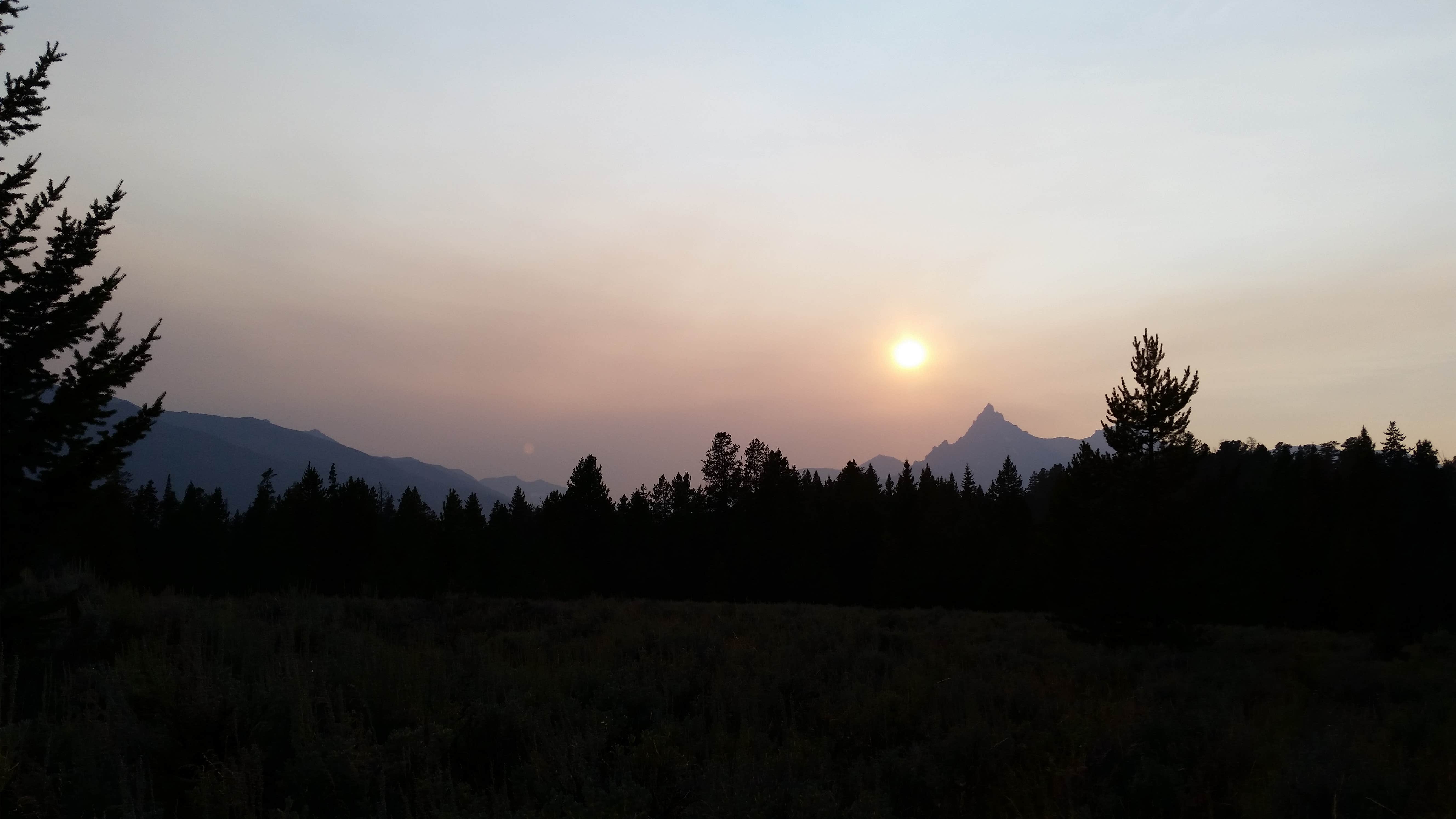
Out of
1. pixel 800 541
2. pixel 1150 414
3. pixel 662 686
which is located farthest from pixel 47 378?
pixel 800 541

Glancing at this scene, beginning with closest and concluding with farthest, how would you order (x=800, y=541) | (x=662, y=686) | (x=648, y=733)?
(x=648, y=733) → (x=662, y=686) → (x=800, y=541)

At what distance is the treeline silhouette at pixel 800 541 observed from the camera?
120 ft

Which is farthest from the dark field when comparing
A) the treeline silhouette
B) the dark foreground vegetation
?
the treeline silhouette

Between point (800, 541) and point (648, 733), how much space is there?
156 ft

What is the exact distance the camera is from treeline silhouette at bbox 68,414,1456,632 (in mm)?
36469

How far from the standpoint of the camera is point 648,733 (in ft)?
19.3

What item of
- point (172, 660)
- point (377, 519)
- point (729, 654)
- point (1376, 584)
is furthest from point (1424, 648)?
point (377, 519)

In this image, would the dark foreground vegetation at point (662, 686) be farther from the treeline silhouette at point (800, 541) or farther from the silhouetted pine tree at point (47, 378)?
the treeline silhouette at point (800, 541)

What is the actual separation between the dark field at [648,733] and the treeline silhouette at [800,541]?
52.8ft

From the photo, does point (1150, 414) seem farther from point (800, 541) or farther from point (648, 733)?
point (800, 541)

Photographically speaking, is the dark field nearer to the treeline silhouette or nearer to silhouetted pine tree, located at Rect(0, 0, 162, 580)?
silhouetted pine tree, located at Rect(0, 0, 162, 580)

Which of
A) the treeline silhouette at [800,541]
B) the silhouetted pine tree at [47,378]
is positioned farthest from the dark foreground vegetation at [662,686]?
the treeline silhouette at [800,541]

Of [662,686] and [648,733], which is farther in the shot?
[662,686]

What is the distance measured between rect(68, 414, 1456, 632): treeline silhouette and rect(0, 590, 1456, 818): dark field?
52.8ft
